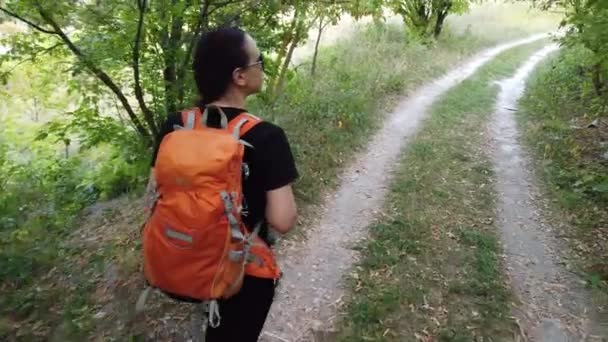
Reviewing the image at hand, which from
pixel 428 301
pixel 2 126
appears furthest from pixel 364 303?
pixel 2 126

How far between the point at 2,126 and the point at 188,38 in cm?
989

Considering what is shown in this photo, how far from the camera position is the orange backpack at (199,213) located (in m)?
1.84

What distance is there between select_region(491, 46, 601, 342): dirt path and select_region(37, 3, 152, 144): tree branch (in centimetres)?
416

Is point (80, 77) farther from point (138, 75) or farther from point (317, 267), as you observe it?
point (317, 267)

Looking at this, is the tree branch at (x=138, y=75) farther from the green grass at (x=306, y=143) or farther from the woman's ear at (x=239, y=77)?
the woman's ear at (x=239, y=77)

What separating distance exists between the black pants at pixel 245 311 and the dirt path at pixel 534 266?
9.31 ft

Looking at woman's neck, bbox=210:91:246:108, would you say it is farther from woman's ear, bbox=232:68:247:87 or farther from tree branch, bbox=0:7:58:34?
tree branch, bbox=0:7:58:34

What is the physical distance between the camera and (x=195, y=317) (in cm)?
387

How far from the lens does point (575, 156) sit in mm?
7711

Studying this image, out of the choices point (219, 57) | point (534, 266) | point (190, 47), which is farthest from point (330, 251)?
→ point (219, 57)

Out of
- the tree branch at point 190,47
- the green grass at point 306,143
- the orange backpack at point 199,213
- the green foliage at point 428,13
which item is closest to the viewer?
the orange backpack at point 199,213

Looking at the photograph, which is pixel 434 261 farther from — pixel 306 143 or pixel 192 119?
pixel 192 119

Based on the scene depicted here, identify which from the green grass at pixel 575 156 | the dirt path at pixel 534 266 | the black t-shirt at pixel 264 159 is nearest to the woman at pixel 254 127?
the black t-shirt at pixel 264 159

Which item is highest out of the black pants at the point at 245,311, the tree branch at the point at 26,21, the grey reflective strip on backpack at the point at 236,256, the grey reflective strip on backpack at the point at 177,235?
the tree branch at the point at 26,21
